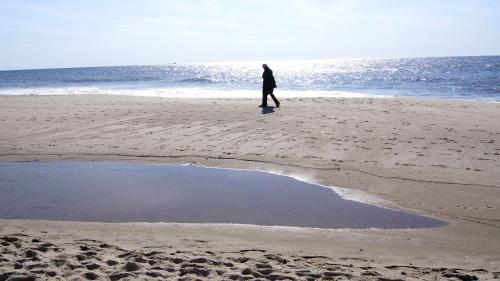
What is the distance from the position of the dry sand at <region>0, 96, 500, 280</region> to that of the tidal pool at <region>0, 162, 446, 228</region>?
0.34 meters

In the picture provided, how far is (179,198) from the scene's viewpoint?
697 centimetres

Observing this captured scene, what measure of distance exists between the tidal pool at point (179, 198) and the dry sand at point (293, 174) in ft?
1.12

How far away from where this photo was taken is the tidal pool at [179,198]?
6062 mm

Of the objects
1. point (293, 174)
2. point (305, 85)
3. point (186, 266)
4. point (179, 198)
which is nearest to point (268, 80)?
point (293, 174)

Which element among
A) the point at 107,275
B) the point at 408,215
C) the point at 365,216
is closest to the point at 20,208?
the point at 107,275

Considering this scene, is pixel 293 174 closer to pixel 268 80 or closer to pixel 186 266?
pixel 186 266

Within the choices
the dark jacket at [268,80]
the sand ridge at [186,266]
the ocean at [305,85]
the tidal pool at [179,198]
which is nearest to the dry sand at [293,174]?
the sand ridge at [186,266]

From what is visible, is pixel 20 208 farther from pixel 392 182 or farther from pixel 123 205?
pixel 392 182

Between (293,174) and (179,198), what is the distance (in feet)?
7.32

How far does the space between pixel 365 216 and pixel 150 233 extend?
2.77 metres

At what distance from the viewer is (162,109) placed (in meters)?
16.5

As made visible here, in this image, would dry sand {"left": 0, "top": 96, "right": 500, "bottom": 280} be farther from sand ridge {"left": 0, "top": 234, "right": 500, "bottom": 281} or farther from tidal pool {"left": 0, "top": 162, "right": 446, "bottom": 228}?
tidal pool {"left": 0, "top": 162, "right": 446, "bottom": 228}

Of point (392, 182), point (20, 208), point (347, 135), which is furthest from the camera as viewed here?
point (347, 135)

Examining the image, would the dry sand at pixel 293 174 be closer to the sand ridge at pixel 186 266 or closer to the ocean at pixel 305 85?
the sand ridge at pixel 186 266
